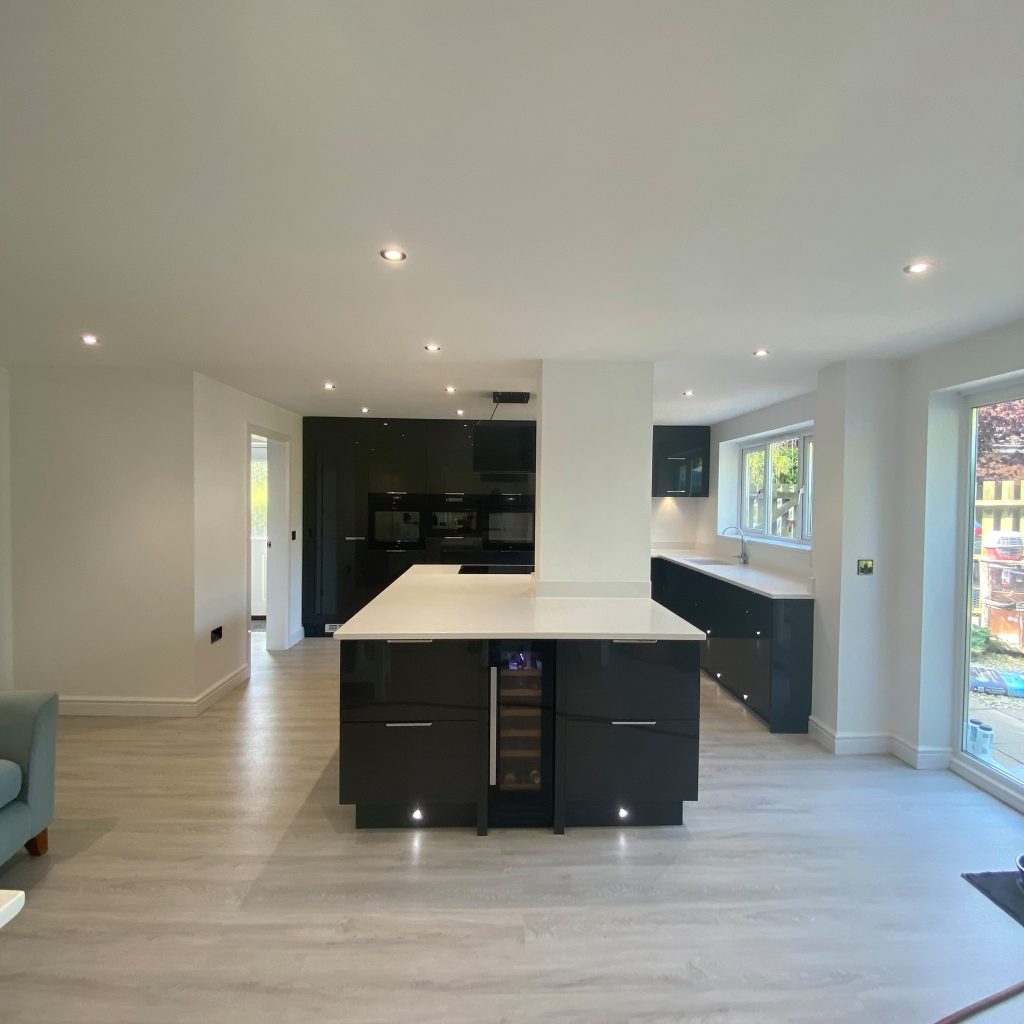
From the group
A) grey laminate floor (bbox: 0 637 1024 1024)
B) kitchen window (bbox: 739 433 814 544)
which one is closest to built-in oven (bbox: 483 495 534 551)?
kitchen window (bbox: 739 433 814 544)

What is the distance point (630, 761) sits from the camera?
2451 millimetres

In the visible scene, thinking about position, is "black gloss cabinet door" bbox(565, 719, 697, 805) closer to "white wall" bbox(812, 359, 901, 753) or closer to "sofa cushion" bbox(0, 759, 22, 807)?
"white wall" bbox(812, 359, 901, 753)

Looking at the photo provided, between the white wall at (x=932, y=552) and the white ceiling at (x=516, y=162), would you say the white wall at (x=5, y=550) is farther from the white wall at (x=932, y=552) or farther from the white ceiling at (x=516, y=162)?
the white wall at (x=932, y=552)

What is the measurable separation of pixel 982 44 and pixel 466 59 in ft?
3.02

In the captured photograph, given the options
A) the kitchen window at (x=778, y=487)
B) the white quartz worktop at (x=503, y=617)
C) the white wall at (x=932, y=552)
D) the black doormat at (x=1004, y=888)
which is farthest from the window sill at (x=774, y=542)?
the black doormat at (x=1004, y=888)

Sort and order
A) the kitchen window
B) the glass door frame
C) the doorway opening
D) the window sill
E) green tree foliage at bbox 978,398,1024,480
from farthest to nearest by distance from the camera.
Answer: the doorway opening → the kitchen window → the window sill → the glass door frame → green tree foliage at bbox 978,398,1024,480

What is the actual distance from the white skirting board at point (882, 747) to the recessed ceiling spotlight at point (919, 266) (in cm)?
258

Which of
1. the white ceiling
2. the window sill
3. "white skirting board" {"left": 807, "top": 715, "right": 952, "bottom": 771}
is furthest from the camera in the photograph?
the window sill

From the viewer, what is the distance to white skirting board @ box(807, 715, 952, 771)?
10.3ft

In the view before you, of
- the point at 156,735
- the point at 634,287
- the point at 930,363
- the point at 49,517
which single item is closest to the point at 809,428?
the point at 930,363

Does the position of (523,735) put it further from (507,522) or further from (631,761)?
(507,522)

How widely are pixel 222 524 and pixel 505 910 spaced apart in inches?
126

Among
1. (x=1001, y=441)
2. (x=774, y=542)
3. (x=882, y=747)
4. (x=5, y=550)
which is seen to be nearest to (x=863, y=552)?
(x=1001, y=441)

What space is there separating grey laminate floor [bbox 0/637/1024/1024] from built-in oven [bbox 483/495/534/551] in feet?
10.6
